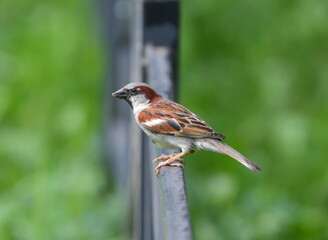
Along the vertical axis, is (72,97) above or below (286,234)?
above

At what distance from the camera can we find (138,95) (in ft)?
9.41

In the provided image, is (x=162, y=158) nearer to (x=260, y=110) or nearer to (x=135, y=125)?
(x=135, y=125)

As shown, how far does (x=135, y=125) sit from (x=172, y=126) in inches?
28.2

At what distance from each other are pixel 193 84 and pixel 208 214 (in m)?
1.20

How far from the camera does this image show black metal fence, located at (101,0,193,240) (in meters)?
1.72

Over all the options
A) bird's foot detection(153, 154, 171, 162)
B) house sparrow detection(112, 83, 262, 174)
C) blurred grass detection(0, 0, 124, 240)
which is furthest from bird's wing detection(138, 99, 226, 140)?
blurred grass detection(0, 0, 124, 240)

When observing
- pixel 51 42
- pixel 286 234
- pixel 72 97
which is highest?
pixel 51 42

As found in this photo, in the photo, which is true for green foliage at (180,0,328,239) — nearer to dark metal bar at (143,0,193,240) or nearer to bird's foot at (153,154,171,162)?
dark metal bar at (143,0,193,240)

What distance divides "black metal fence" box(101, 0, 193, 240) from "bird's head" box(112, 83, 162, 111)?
4 cm

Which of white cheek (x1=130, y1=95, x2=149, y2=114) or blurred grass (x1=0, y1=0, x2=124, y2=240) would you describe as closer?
white cheek (x1=130, y1=95, x2=149, y2=114)

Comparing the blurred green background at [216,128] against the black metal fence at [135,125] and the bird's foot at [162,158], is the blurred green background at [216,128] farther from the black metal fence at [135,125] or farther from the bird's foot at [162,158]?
the bird's foot at [162,158]

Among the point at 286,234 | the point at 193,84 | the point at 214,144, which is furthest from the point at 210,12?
Result: the point at 214,144

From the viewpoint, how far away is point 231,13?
5.34 metres

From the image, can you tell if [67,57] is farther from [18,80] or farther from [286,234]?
[286,234]
